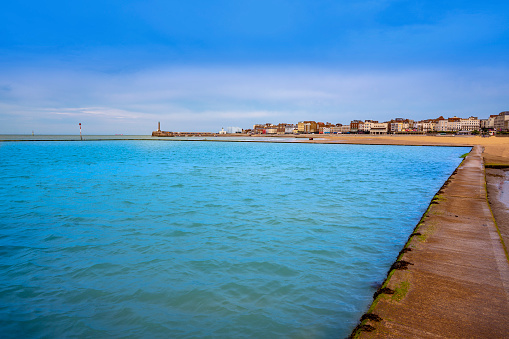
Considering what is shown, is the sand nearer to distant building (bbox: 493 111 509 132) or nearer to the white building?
distant building (bbox: 493 111 509 132)

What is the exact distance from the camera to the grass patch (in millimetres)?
3533

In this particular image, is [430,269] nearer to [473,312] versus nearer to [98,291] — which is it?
[473,312]

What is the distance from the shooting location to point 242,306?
4.59 meters

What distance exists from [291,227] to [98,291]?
16.9 ft

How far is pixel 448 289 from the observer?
3.71m

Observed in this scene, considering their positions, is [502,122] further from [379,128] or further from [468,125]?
[379,128]

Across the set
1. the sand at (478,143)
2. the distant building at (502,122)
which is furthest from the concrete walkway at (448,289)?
the distant building at (502,122)

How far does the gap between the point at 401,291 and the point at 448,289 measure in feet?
1.97

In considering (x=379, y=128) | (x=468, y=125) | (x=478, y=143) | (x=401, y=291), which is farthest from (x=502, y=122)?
(x=401, y=291)

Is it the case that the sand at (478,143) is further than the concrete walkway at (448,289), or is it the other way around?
the sand at (478,143)

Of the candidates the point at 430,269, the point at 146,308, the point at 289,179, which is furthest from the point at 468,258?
the point at 289,179

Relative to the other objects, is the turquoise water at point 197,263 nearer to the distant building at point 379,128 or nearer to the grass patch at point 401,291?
the grass patch at point 401,291

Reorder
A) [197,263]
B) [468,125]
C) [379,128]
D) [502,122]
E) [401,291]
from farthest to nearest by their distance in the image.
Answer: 1. [379,128]
2. [468,125]
3. [502,122]
4. [197,263]
5. [401,291]

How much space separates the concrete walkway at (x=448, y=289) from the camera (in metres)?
2.93
